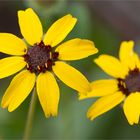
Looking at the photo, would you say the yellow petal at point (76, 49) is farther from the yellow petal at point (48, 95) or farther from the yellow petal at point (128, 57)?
the yellow petal at point (128, 57)

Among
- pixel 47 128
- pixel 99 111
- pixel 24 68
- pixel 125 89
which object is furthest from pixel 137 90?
pixel 47 128

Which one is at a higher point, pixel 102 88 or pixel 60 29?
pixel 60 29

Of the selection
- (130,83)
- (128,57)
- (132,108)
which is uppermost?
(128,57)

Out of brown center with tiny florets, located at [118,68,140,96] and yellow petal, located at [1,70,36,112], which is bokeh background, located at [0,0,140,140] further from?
yellow petal, located at [1,70,36,112]

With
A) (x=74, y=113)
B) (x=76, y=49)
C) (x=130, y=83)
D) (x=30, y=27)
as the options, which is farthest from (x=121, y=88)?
(x=74, y=113)

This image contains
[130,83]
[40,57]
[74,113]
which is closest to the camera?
[40,57]

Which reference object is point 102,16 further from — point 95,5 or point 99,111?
point 99,111

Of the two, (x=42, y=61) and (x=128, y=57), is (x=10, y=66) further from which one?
(x=128, y=57)
